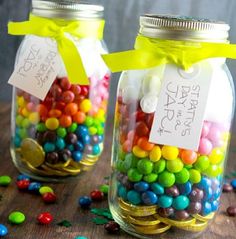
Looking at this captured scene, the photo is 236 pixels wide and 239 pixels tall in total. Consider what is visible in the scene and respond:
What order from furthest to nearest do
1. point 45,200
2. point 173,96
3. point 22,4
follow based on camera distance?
point 22,4 → point 45,200 → point 173,96

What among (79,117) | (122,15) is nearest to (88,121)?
(79,117)

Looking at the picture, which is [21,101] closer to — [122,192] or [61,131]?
[61,131]

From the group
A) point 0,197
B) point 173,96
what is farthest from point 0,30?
point 173,96

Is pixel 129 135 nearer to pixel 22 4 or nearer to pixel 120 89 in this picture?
pixel 120 89

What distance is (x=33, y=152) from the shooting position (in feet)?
2.59

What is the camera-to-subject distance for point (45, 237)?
619 millimetres

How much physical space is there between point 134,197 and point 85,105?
217 mm

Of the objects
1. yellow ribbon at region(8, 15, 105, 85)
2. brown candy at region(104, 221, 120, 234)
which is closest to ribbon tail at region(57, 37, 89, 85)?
yellow ribbon at region(8, 15, 105, 85)

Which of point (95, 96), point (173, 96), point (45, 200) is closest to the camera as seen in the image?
point (173, 96)

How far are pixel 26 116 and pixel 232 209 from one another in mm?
→ 342

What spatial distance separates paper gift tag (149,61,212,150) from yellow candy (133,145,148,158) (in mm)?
19

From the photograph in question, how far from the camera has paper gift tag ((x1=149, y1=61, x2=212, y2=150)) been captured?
610 millimetres

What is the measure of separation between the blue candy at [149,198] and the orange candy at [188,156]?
0.18 feet

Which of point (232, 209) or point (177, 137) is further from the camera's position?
point (232, 209)
